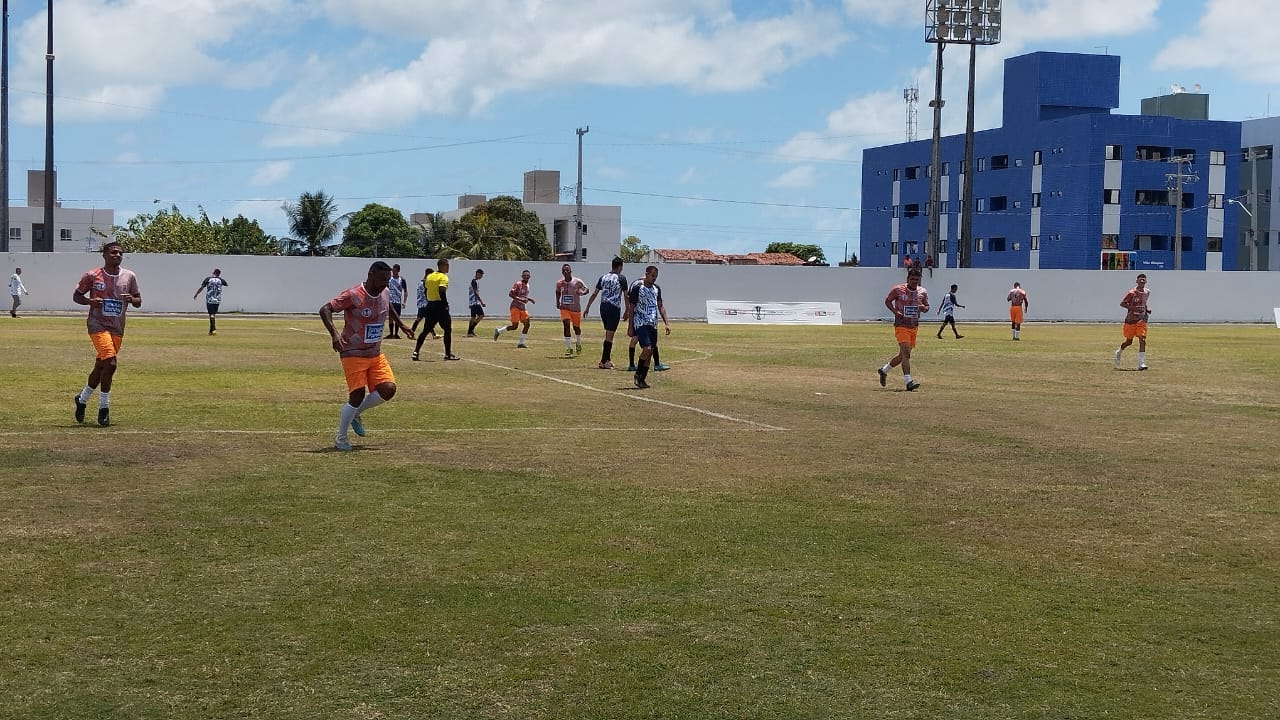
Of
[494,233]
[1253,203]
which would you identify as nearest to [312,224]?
[494,233]

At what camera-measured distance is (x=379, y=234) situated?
4683 inches

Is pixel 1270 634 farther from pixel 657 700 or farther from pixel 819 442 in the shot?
pixel 819 442

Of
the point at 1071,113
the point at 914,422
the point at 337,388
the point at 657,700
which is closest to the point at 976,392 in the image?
the point at 914,422

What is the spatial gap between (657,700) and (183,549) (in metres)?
4.05

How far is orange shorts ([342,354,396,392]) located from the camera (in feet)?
44.6

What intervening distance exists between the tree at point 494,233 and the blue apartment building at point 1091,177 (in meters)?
28.9

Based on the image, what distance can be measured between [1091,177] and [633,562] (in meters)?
88.5

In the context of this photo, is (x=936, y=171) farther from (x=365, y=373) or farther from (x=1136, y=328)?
(x=365, y=373)

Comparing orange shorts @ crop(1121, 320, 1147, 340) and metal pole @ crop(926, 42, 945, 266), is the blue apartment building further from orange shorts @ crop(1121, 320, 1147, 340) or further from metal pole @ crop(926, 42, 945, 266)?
orange shorts @ crop(1121, 320, 1147, 340)

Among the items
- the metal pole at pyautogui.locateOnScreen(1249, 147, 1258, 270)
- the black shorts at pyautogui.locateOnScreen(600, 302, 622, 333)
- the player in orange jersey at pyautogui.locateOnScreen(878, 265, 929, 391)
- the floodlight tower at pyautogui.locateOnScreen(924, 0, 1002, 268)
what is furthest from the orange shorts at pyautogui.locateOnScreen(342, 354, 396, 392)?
the metal pole at pyautogui.locateOnScreen(1249, 147, 1258, 270)

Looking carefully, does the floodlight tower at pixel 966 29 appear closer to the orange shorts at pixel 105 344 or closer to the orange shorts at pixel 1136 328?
the orange shorts at pixel 1136 328

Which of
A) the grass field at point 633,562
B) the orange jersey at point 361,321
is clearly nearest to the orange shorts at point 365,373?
the orange jersey at point 361,321

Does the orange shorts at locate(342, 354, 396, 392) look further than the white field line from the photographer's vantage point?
No

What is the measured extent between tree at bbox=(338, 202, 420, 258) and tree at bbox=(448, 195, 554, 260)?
24.5 meters
